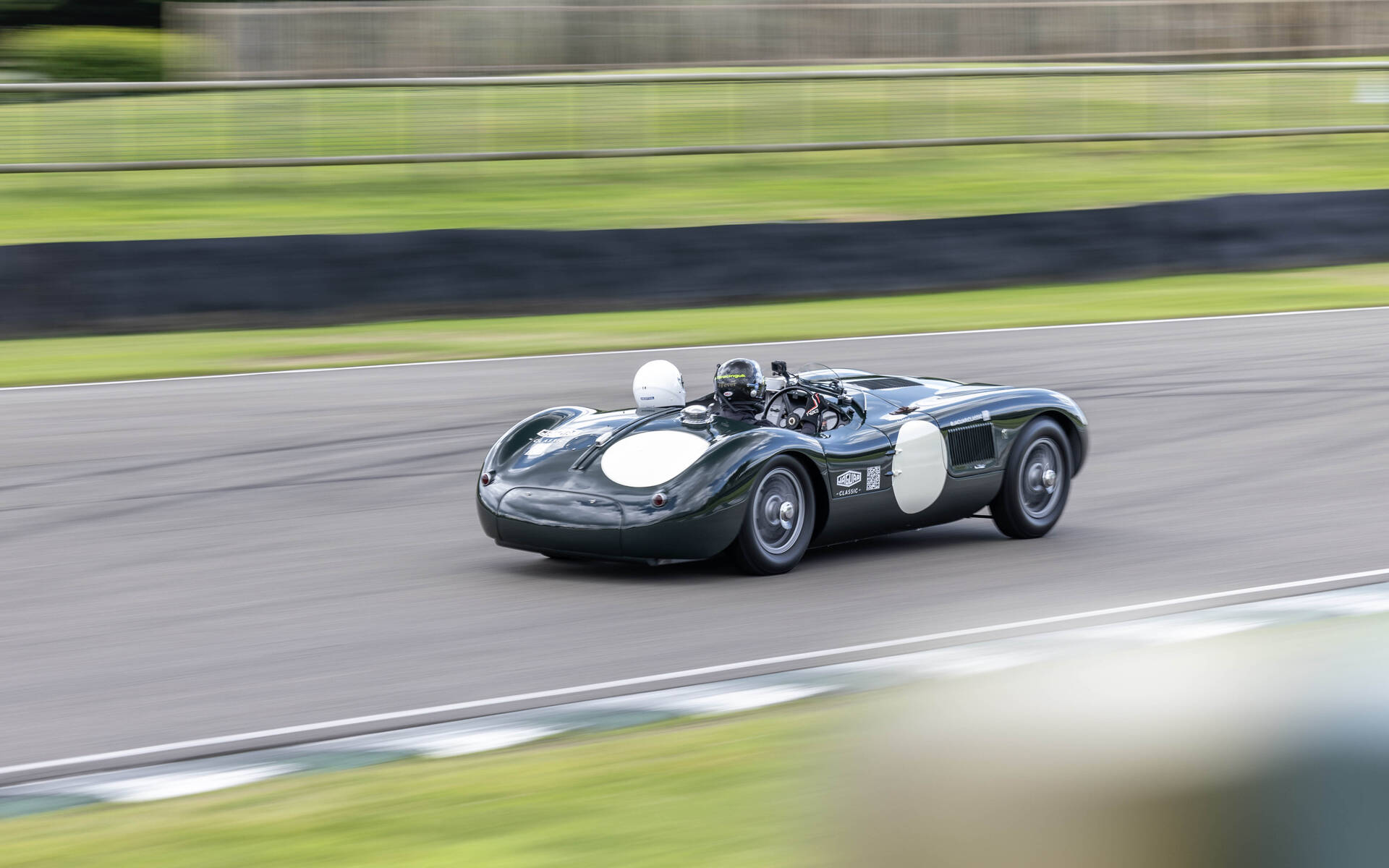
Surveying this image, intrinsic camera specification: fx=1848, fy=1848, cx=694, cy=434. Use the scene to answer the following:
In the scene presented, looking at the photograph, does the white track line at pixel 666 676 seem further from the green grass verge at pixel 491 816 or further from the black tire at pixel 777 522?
the black tire at pixel 777 522

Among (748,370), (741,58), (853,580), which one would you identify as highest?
(741,58)

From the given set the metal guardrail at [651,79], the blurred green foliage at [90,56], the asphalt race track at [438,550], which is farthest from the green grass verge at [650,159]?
the blurred green foliage at [90,56]

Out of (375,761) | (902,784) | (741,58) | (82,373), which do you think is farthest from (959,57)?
(902,784)

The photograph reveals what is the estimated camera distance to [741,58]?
36031 millimetres

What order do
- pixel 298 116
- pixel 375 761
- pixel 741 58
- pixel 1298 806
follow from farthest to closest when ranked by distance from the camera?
pixel 741 58, pixel 298 116, pixel 375 761, pixel 1298 806

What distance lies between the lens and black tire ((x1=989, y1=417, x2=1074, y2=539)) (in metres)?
9.01

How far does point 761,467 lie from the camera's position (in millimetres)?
7816

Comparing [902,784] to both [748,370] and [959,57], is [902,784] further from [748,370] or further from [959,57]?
[959,57]

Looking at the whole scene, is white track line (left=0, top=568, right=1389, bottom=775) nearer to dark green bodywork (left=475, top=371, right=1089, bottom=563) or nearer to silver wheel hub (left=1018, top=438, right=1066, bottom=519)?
dark green bodywork (left=475, top=371, right=1089, bottom=563)

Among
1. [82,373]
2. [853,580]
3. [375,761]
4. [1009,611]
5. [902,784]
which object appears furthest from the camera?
[82,373]

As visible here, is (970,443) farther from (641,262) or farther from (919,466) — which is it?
(641,262)

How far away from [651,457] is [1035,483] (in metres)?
2.31

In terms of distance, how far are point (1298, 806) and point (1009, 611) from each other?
552 cm

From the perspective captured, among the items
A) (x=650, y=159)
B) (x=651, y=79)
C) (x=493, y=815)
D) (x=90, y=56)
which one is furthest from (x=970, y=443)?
(x=90, y=56)
